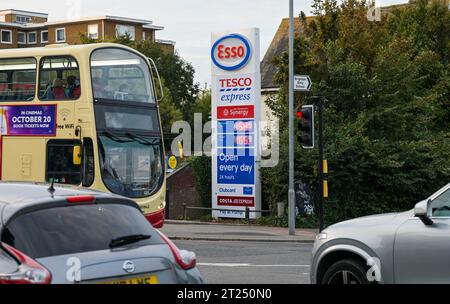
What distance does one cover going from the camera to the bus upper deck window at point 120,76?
18312 millimetres

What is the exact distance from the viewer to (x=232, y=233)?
83.8 feet

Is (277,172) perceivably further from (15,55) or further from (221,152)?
(15,55)

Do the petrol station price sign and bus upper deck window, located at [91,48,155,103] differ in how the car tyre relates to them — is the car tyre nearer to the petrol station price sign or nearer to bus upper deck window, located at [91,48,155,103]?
bus upper deck window, located at [91,48,155,103]

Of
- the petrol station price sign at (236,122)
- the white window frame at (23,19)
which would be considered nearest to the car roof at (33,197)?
the petrol station price sign at (236,122)

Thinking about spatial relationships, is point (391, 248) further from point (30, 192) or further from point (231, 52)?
point (231, 52)

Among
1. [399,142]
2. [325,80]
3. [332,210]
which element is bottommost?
[332,210]

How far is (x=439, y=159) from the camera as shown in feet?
96.5

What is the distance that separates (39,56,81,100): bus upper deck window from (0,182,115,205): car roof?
10847 mm

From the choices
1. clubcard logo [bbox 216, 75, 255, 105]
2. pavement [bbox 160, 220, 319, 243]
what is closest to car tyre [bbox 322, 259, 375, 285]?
pavement [bbox 160, 220, 319, 243]

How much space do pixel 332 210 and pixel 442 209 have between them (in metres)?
20.0

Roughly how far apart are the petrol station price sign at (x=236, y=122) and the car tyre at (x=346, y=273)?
67.0 feet

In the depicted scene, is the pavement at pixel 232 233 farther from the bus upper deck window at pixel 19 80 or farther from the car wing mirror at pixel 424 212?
the car wing mirror at pixel 424 212

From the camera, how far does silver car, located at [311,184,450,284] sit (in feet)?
27.8
